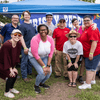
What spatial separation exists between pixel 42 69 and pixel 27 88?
32.2 inches

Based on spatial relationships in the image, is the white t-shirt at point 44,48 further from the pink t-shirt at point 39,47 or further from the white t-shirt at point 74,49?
the white t-shirt at point 74,49

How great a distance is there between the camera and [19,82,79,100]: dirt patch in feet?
8.36

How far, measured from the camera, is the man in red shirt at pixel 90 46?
2.54 metres

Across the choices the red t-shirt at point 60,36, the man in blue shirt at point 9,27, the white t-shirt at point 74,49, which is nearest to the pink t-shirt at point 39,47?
the white t-shirt at point 74,49

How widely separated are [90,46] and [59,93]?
4.82ft

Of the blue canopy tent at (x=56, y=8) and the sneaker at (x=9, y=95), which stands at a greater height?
the blue canopy tent at (x=56, y=8)

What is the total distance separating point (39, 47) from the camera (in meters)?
2.55

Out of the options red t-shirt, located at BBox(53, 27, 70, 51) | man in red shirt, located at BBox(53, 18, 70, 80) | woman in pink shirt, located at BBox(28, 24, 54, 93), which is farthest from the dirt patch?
red t-shirt, located at BBox(53, 27, 70, 51)

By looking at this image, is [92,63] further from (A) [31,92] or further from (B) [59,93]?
(A) [31,92]

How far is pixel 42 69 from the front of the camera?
258 centimetres

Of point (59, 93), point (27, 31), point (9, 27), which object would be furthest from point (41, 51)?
point (9, 27)

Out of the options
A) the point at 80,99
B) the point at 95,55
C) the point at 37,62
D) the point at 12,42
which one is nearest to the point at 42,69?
the point at 37,62

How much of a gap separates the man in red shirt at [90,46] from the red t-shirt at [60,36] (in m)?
0.67

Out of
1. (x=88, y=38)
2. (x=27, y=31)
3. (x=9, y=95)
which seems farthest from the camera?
(x=27, y=31)
